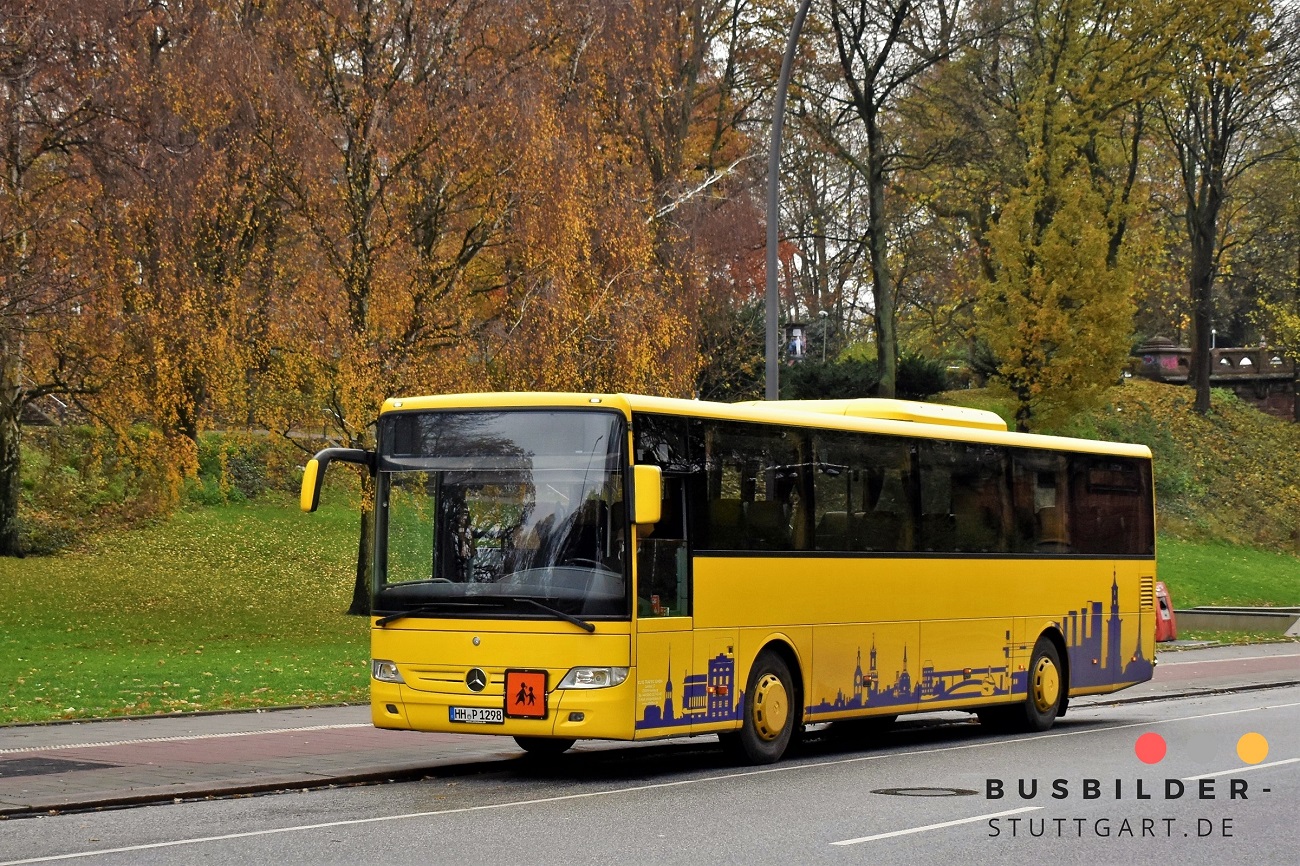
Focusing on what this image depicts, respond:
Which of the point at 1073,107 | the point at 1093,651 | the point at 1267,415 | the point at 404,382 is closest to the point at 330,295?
the point at 404,382

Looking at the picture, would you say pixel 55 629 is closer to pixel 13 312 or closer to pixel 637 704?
pixel 13 312

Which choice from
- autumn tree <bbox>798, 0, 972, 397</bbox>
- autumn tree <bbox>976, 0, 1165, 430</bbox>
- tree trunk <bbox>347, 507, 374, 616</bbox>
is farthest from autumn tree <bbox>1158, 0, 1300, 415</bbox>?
tree trunk <bbox>347, 507, 374, 616</bbox>

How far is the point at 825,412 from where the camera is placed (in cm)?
1878

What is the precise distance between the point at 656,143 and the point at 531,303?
33.3 ft

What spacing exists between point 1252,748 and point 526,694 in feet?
23.2

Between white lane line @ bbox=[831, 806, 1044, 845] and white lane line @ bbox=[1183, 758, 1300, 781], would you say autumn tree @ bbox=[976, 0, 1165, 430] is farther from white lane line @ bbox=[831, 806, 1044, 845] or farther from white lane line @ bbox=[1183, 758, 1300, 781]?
white lane line @ bbox=[831, 806, 1044, 845]

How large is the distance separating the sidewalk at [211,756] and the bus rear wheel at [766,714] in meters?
2.14

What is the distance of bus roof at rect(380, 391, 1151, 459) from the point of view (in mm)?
14922

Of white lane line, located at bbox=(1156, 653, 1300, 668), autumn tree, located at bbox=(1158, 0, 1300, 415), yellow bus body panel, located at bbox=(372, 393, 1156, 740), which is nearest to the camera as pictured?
yellow bus body panel, located at bbox=(372, 393, 1156, 740)

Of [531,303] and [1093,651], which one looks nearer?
[1093,651]

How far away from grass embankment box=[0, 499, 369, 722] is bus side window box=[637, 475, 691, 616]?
21.4ft

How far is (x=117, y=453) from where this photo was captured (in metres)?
29.0

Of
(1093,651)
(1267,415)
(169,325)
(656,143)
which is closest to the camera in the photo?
(1093,651)

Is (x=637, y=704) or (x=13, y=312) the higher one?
(x=13, y=312)
